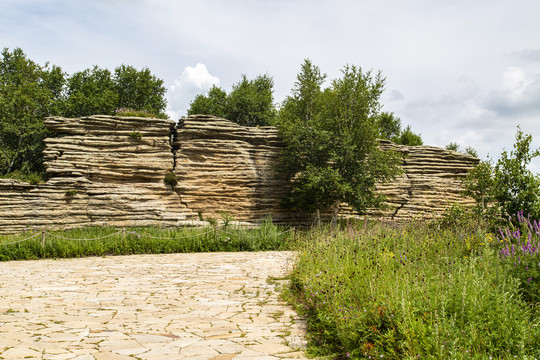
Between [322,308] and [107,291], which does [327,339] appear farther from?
[107,291]

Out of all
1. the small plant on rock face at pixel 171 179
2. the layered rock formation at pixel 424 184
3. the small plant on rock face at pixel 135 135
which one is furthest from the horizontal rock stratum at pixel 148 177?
the layered rock formation at pixel 424 184

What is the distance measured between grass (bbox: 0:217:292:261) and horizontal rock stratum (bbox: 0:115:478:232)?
163cm

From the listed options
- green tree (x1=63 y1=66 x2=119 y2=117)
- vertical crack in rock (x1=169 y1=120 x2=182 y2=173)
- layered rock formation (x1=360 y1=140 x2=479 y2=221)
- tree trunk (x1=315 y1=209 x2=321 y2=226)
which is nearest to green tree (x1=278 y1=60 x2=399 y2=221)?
tree trunk (x1=315 y1=209 x2=321 y2=226)

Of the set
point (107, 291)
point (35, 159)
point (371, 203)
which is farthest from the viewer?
point (35, 159)

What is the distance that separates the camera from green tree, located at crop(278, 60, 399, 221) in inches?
789

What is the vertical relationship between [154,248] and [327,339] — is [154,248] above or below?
below

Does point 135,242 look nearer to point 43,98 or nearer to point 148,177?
point 148,177

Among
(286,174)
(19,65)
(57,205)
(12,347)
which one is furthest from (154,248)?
(19,65)

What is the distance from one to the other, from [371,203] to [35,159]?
2078 centimetres

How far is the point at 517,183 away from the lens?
36.9 feet

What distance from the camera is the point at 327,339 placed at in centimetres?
507

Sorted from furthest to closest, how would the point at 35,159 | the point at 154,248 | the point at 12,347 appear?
the point at 35,159 < the point at 154,248 < the point at 12,347

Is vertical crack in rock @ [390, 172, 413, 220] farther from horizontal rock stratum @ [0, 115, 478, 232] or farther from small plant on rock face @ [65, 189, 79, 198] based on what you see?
small plant on rock face @ [65, 189, 79, 198]

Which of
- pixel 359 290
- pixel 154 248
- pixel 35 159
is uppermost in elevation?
pixel 35 159
